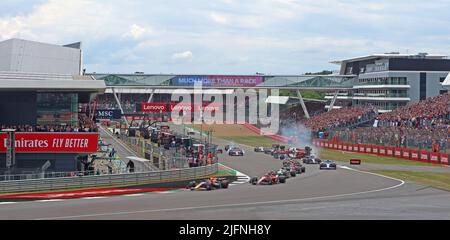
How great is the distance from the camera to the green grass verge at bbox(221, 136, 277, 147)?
84931 mm

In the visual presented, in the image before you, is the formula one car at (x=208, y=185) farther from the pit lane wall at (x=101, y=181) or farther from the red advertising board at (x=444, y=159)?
the red advertising board at (x=444, y=159)

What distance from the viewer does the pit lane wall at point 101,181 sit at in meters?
33.0

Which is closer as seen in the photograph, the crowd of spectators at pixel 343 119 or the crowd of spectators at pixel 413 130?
the crowd of spectators at pixel 413 130

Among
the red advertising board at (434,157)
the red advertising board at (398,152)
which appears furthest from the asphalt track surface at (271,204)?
the red advertising board at (398,152)

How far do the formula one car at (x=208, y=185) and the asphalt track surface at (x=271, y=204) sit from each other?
54 centimetres

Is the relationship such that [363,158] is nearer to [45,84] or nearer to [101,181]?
[45,84]

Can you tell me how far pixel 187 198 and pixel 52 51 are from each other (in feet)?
104

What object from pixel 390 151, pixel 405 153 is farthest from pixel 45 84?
pixel 390 151

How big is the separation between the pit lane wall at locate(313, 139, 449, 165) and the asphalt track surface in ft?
55.2

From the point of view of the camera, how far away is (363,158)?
63781mm

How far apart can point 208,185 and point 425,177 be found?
15.3 m

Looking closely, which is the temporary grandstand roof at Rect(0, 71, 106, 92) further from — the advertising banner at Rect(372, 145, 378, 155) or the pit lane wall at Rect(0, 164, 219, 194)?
the advertising banner at Rect(372, 145, 378, 155)

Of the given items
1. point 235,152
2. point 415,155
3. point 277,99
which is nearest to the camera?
point 415,155

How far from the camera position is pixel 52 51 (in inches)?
2376
